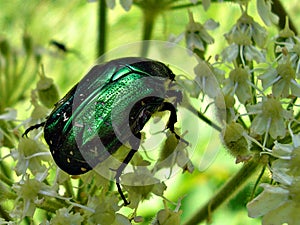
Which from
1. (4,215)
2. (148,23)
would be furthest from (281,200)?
(148,23)

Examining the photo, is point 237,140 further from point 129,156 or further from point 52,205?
point 52,205

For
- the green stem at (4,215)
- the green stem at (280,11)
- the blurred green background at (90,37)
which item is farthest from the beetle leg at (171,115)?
the blurred green background at (90,37)

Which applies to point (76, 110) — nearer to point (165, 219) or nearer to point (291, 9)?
point (165, 219)

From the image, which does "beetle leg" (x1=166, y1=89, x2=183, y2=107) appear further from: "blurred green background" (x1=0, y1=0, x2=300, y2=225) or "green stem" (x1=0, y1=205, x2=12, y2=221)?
"blurred green background" (x1=0, y1=0, x2=300, y2=225)

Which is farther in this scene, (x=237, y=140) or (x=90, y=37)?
(x=90, y=37)

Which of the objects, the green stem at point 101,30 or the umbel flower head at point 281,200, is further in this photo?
the green stem at point 101,30

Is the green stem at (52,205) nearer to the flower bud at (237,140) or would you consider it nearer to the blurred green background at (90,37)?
the flower bud at (237,140)
